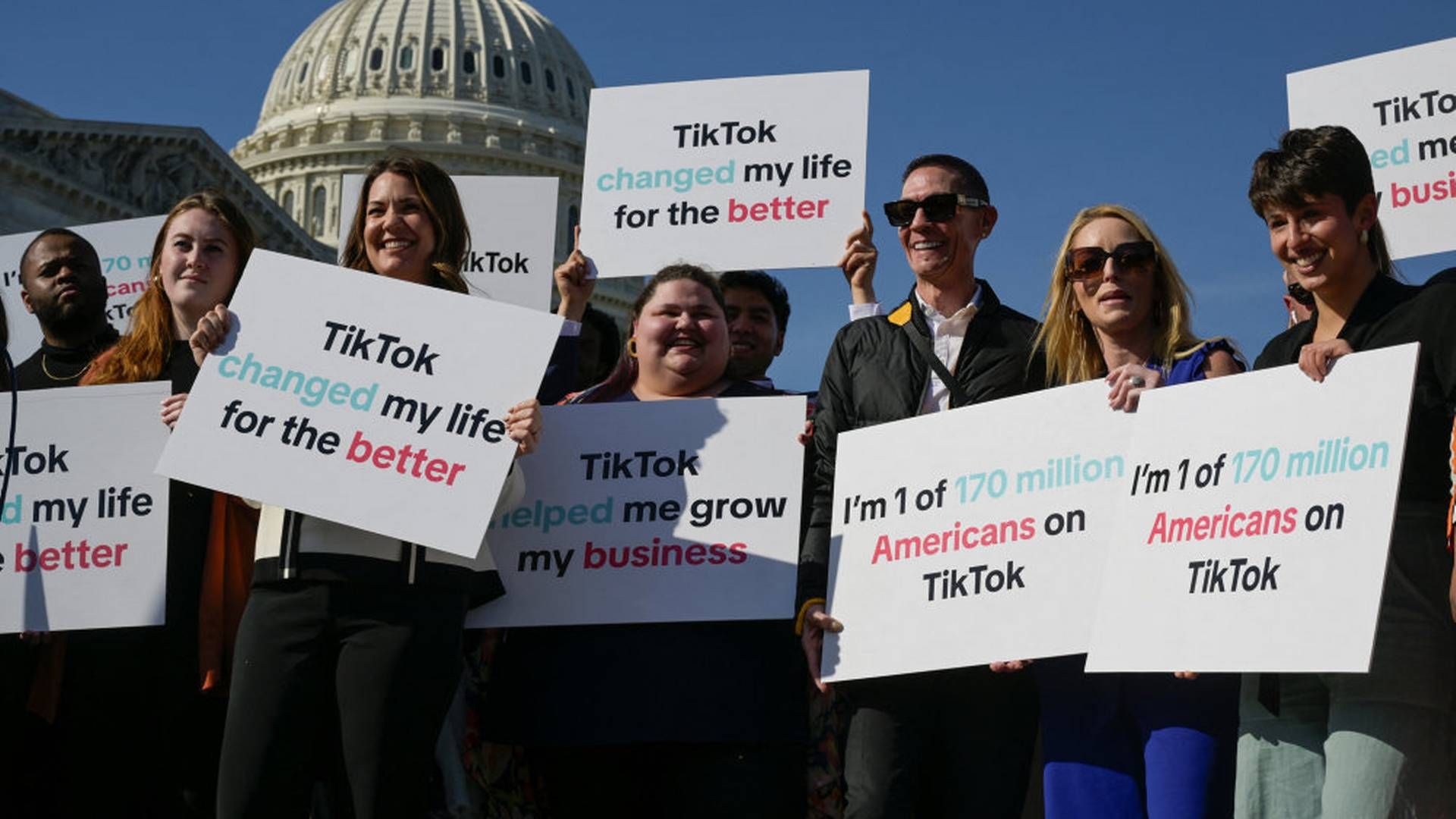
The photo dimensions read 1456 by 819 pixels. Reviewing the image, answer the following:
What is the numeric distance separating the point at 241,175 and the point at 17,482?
158 ft

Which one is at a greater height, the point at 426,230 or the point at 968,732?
the point at 426,230

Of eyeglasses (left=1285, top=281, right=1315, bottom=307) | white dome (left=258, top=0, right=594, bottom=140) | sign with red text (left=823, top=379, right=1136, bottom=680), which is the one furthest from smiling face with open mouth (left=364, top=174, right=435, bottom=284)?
white dome (left=258, top=0, right=594, bottom=140)

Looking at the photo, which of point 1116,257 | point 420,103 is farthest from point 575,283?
point 420,103

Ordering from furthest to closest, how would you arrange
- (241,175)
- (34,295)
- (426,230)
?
1. (241,175)
2. (34,295)
3. (426,230)

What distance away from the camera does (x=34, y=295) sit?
5.21 meters

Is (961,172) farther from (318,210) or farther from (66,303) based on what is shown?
(318,210)

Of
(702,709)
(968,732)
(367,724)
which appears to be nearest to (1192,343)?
(968,732)

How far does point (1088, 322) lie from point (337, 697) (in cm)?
183

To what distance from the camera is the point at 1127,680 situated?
3814 mm

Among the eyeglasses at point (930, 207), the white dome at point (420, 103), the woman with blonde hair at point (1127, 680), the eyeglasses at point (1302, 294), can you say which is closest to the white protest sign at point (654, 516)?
the eyeglasses at point (930, 207)

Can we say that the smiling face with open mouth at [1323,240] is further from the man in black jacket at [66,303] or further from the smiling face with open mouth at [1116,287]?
the man in black jacket at [66,303]

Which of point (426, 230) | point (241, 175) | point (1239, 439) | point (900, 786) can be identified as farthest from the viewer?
point (241, 175)

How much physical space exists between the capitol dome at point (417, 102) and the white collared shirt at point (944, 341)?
6811 centimetres

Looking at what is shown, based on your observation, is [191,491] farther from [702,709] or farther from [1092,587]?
[1092,587]
